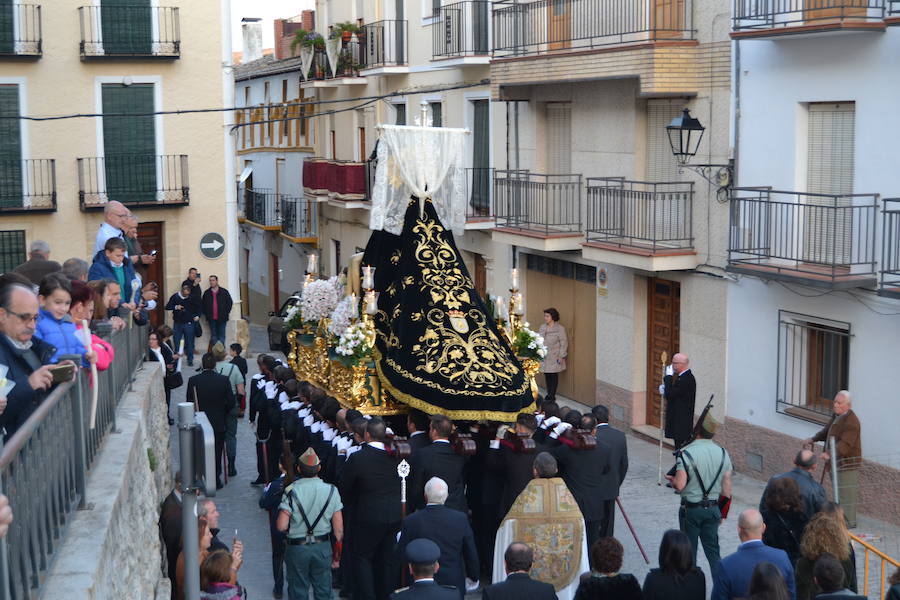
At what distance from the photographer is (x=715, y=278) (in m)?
16.2

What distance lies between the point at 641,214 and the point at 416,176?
5.47 m

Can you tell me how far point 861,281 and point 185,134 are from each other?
1543cm

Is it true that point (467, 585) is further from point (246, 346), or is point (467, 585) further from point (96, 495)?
point (246, 346)

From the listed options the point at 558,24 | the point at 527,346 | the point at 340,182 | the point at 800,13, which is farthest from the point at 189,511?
the point at 340,182

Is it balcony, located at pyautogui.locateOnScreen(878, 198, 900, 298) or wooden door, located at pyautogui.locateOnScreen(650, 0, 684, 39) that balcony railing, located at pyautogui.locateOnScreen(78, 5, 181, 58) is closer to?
wooden door, located at pyautogui.locateOnScreen(650, 0, 684, 39)

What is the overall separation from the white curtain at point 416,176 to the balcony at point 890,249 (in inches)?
170

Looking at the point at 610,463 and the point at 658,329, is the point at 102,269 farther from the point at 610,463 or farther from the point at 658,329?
the point at 658,329

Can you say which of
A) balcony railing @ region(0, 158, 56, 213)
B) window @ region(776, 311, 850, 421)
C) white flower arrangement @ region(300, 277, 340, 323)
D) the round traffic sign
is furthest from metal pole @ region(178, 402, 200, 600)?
balcony railing @ region(0, 158, 56, 213)

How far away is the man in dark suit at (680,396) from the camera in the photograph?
1475 cm

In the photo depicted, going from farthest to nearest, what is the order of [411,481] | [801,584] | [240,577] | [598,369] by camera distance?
[598,369] < [240,577] < [411,481] < [801,584]

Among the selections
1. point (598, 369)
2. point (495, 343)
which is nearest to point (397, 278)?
point (495, 343)

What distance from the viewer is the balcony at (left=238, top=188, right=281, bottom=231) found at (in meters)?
36.0

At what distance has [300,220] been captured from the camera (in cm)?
3353

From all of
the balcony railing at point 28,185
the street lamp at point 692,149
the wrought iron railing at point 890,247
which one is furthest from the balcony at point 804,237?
the balcony railing at point 28,185
